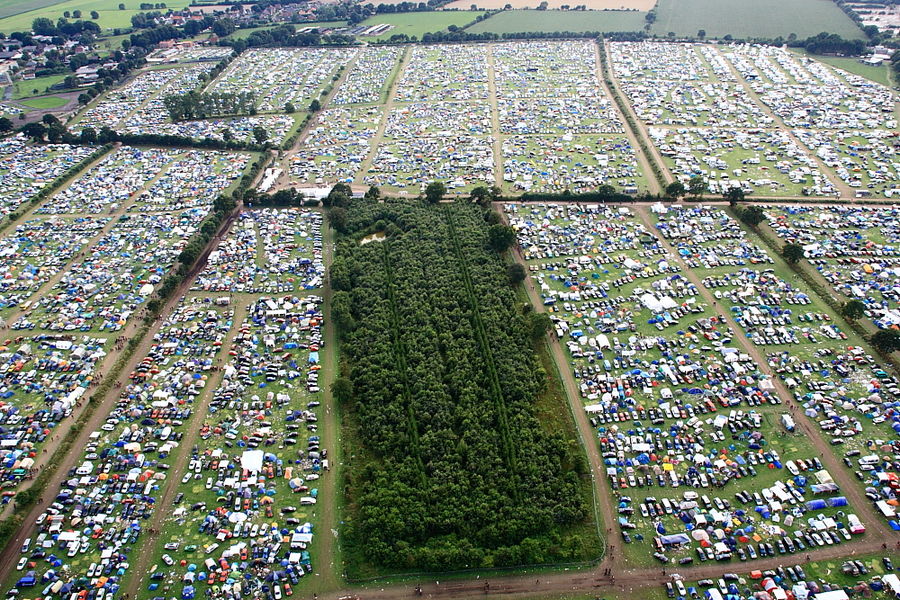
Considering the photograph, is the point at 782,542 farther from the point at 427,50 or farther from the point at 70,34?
the point at 70,34

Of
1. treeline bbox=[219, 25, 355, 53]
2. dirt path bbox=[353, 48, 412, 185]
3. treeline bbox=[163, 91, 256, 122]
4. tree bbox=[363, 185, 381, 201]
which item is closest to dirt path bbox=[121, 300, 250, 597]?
tree bbox=[363, 185, 381, 201]

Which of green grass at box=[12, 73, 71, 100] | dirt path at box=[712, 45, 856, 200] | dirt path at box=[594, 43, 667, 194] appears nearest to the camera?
dirt path at box=[712, 45, 856, 200]

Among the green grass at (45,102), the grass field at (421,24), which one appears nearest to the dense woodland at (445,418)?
the green grass at (45,102)

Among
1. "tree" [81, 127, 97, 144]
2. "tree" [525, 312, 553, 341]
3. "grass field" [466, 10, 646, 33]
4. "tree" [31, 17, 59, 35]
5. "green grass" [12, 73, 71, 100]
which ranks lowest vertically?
"tree" [525, 312, 553, 341]

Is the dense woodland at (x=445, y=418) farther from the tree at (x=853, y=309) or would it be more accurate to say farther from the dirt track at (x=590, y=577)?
the tree at (x=853, y=309)

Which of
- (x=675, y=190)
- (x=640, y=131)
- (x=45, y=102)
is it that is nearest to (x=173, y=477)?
(x=675, y=190)

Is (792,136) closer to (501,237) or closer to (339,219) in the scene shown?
(501,237)

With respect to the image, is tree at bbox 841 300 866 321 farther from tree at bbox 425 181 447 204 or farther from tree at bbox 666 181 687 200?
tree at bbox 425 181 447 204
